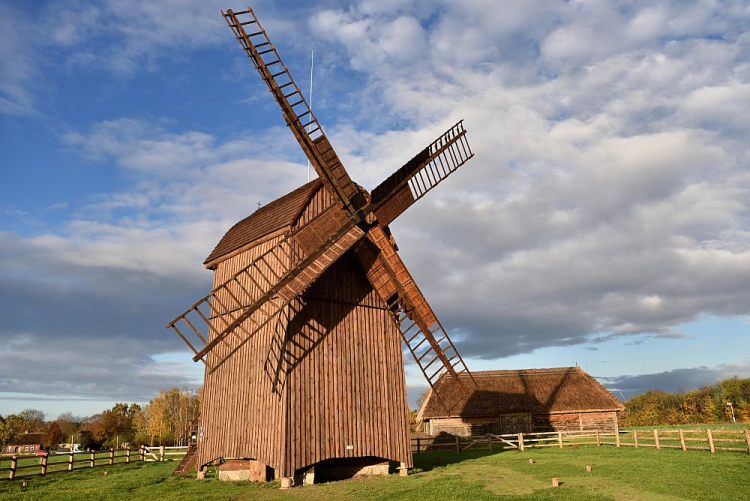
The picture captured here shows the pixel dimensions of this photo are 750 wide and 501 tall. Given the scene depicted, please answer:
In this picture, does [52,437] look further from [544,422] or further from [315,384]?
Answer: [315,384]

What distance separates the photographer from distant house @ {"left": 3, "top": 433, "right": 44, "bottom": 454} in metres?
68.4

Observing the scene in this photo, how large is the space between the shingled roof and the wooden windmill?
0.33ft

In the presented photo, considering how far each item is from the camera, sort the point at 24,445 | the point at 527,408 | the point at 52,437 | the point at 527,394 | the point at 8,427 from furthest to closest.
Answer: the point at 52,437 < the point at 24,445 < the point at 8,427 < the point at 527,394 < the point at 527,408

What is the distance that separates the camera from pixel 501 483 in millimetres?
14680

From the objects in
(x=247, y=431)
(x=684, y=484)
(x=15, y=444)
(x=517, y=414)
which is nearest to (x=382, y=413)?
(x=247, y=431)

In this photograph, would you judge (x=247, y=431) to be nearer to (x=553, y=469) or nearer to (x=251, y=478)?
(x=251, y=478)

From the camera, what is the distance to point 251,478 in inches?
658

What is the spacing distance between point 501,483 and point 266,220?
39.3ft

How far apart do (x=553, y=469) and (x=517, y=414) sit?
17143 mm

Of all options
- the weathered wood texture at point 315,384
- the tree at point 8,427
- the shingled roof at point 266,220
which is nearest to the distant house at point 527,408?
the weathered wood texture at point 315,384

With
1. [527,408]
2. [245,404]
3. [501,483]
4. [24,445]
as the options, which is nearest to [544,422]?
[527,408]

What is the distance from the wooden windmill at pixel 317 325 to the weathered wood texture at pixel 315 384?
4 cm

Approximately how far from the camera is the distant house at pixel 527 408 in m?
33.7

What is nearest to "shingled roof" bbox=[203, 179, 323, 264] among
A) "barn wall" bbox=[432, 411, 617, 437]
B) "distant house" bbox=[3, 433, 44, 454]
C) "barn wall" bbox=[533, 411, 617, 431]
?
"barn wall" bbox=[432, 411, 617, 437]
